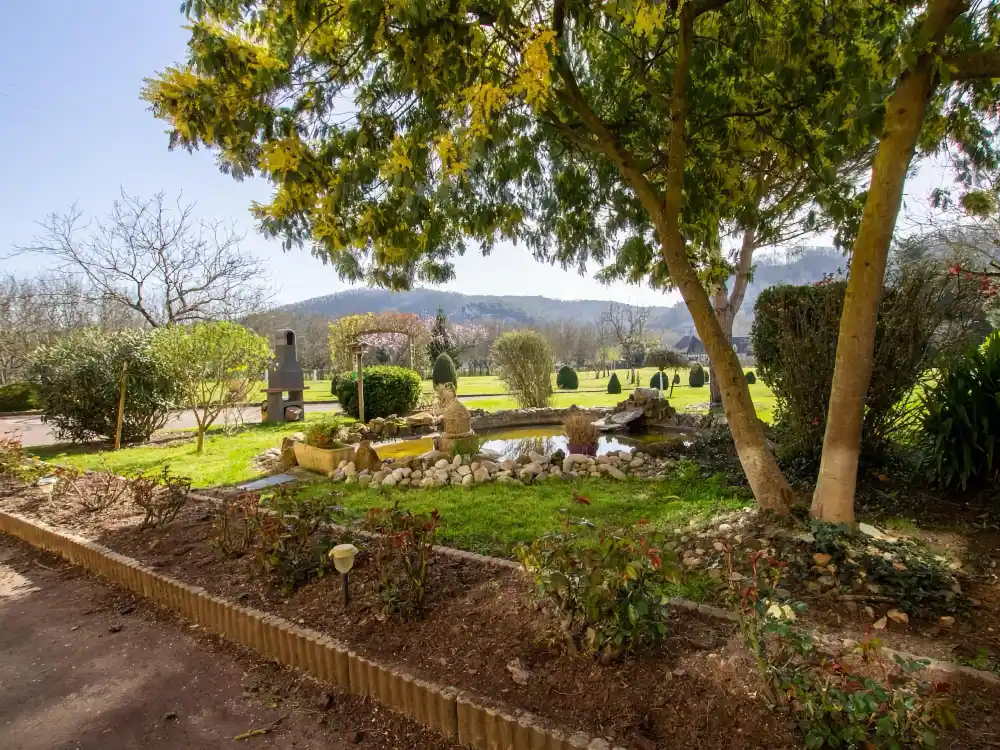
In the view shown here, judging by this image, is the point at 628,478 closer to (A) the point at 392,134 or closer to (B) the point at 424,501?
(B) the point at 424,501

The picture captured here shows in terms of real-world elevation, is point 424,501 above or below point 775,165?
below

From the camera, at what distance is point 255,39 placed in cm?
407

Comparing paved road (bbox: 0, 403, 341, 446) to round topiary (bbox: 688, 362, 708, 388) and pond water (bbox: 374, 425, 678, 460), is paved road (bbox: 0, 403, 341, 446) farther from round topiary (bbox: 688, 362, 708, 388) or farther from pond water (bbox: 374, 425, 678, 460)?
round topiary (bbox: 688, 362, 708, 388)

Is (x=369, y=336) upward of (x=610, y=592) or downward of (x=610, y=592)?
upward

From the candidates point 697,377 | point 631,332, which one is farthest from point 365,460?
point 631,332

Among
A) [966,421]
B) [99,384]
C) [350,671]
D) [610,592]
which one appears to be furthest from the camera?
Answer: [99,384]

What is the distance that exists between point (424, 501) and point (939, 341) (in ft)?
16.3

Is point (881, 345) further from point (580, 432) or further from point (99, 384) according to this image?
point (99, 384)

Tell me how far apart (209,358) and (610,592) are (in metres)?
8.43

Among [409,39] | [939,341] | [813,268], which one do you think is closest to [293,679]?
[409,39]

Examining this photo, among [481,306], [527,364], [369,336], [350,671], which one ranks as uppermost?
[481,306]

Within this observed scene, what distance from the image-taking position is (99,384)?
8.88m

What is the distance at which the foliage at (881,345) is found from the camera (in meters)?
4.54

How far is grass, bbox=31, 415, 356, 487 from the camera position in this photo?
6.66m
